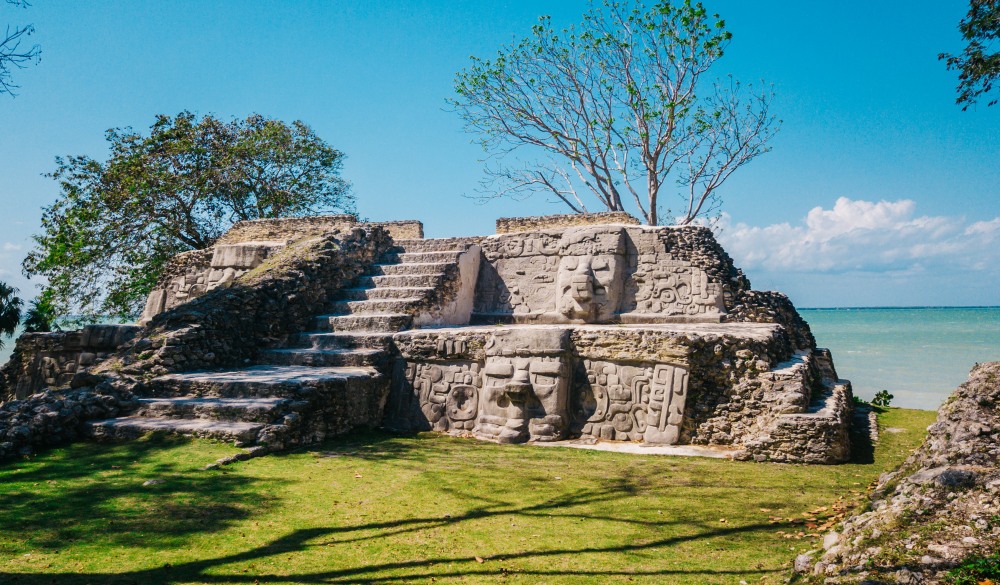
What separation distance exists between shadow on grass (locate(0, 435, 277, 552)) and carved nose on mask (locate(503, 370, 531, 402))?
2956 millimetres

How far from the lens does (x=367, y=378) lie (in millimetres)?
7266

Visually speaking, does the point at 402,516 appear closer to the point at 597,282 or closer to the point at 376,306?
the point at 376,306

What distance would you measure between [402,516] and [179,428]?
2.89 m

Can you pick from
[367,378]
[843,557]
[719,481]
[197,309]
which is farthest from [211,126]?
[843,557]

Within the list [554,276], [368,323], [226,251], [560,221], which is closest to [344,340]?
[368,323]

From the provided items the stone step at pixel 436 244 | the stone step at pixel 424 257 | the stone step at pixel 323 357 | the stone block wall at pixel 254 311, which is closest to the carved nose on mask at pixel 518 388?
the stone step at pixel 323 357

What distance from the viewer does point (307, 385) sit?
6.50m

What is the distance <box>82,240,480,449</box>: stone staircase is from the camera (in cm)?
590

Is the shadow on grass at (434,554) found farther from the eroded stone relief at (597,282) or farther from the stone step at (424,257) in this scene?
the stone step at (424,257)

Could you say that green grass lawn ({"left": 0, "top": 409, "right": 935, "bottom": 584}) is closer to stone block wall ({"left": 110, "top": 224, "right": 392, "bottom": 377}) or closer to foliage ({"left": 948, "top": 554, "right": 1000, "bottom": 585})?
foliage ({"left": 948, "top": 554, "right": 1000, "bottom": 585})

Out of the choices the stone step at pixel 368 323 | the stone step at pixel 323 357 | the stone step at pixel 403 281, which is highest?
the stone step at pixel 403 281

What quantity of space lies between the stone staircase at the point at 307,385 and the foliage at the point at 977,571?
5092 mm

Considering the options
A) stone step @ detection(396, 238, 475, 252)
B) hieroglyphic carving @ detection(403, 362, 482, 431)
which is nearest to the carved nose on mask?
hieroglyphic carving @ detection(403, 362, 482, 431)

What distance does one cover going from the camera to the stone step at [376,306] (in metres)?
8.83
